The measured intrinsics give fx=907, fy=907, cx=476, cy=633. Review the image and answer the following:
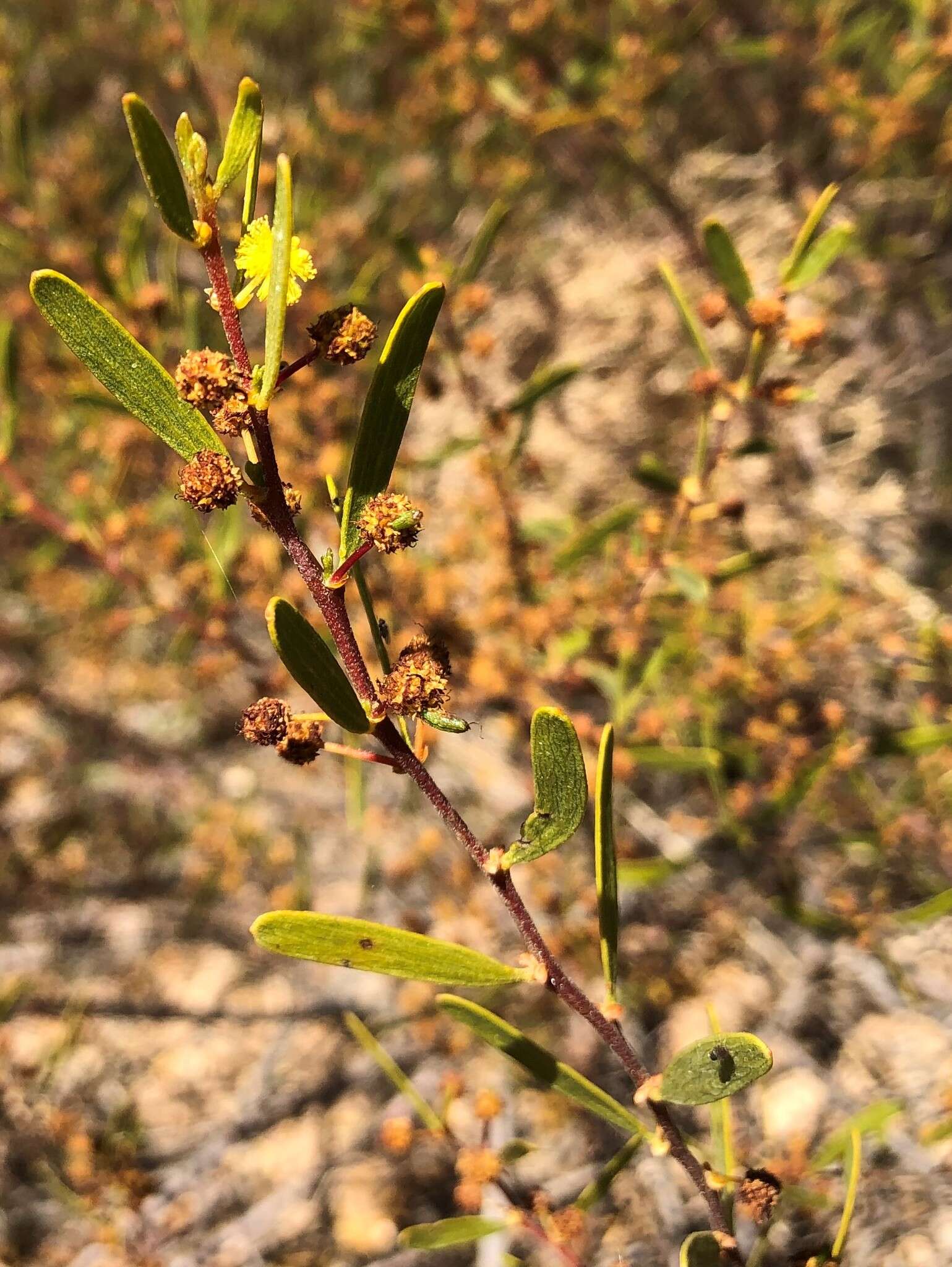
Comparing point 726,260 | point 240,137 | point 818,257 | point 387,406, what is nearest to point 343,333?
point 387,406

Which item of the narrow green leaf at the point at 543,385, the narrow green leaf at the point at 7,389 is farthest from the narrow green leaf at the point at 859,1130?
the narrow green leaf at the point at 7,389

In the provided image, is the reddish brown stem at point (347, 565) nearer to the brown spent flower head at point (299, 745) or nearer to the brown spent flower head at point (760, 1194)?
the brown spent flower head at point (299, 745)

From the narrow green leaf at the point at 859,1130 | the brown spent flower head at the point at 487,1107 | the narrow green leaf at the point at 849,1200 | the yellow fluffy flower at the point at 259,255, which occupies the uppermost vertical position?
the yellow fluffy flower at the point at 259,255

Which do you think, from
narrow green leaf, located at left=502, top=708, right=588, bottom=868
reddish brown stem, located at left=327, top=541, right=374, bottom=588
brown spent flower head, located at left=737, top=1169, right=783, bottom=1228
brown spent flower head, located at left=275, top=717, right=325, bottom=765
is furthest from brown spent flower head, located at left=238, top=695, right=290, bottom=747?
brown spent flower head, located at left=737, top=1169, right=783, bottom=1228

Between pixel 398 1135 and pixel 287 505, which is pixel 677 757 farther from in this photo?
pixel 287 505

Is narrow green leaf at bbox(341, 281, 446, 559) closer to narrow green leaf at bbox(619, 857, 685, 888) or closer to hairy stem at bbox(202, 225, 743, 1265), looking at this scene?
hairy stem at bbox(202, 225, 743, 1265)

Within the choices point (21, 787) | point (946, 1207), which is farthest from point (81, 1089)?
point (946, 1207)
